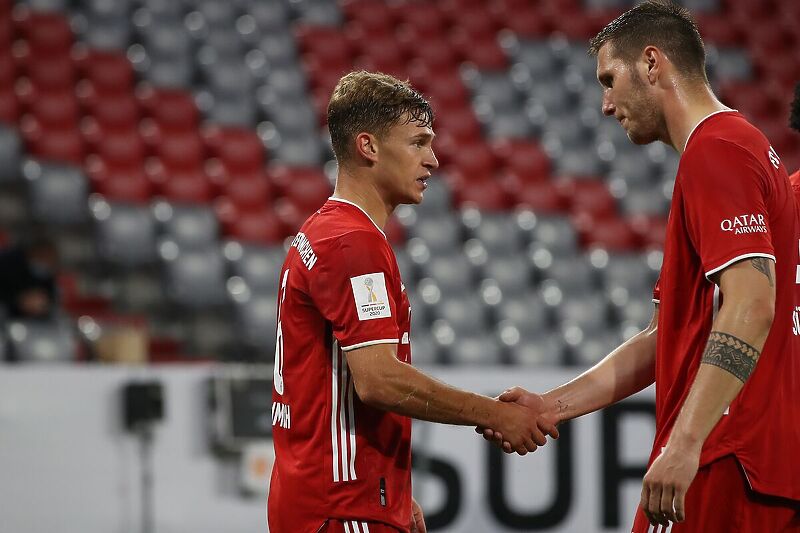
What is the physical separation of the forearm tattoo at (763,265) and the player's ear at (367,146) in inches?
41.2

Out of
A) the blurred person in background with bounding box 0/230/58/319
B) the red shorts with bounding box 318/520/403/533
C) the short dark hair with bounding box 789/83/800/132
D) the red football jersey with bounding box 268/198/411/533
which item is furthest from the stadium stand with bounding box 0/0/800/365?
the short dark hair with bounding box 789/83/800/132

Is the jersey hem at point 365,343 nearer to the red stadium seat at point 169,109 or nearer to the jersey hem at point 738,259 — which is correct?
the jersey hem at point 738,259

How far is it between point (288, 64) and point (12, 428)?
4.97 m

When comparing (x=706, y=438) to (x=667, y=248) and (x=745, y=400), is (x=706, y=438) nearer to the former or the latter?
(x=745, y=400)

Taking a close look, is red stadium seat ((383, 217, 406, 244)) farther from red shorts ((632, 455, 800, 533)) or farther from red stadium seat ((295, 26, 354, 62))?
red shorts ((632, 455, 800, 533))

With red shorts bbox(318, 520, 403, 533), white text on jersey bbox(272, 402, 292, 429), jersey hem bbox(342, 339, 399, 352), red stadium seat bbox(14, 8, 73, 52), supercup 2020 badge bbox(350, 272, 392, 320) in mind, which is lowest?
red shorts bbox(318, 520, 403, 533)

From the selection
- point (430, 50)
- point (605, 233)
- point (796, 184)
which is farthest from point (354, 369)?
point (430, 50)

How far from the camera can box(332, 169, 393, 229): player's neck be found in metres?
2.82

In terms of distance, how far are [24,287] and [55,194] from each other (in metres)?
1.34

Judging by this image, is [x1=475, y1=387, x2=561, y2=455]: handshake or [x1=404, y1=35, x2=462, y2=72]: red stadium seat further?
[x1=404, y1=35, x2=462, y2=72]: red stadium seat

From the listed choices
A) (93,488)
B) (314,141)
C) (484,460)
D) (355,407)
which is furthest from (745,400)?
(314,141)

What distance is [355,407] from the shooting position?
265cm

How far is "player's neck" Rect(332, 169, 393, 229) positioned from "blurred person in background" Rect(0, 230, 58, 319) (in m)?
3.33

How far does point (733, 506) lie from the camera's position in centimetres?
230
